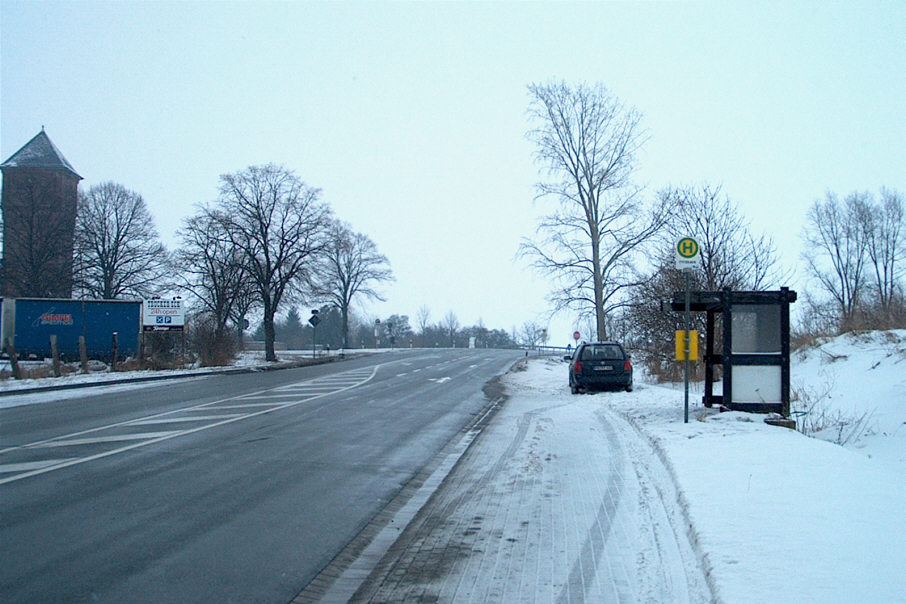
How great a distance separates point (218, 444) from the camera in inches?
414

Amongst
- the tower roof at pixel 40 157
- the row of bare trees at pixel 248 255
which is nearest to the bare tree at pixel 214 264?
the row of bare trees at pixel 248 255

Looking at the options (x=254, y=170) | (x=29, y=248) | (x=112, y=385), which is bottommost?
(x=112, y=385)

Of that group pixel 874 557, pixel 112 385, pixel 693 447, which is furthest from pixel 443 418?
pixel 112 385

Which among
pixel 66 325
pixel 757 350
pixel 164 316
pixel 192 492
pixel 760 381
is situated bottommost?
pixel 192 492

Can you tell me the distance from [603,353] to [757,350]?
8.67 metres

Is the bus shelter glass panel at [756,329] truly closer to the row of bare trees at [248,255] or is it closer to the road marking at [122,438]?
the road marking at [122,438]

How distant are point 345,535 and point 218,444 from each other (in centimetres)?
519

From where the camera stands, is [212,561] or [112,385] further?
[112,385]

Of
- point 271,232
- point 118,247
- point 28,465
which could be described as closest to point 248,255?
point 271,232

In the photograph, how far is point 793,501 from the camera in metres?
5.97

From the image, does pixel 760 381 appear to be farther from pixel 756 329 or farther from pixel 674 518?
pixel 674 518

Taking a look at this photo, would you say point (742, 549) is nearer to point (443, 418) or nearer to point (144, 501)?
point (144, 501)

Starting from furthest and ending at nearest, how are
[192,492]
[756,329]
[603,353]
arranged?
[603,353], [756,329], [192,492]

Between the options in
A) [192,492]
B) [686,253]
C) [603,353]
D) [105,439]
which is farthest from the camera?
[603,353]
